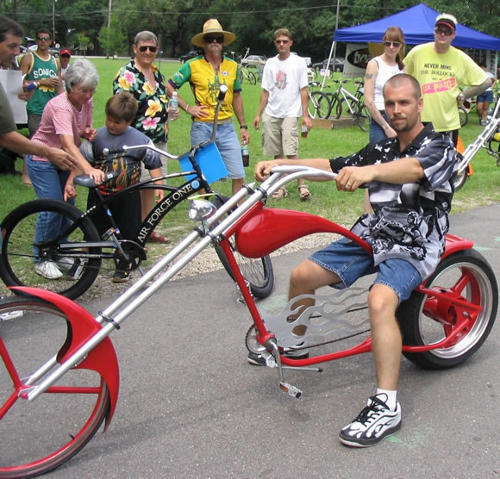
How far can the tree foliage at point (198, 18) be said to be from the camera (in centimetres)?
7794

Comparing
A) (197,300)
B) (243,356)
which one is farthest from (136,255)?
(243,356)

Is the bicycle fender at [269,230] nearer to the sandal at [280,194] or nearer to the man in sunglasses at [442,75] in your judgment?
the man in sunglasses at [442,75]

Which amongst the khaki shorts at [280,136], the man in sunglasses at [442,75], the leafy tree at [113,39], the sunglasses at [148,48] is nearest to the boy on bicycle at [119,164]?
the sunglasses at [148,48]

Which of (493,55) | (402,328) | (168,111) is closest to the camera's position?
(402,328)

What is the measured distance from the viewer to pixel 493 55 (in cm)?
1998

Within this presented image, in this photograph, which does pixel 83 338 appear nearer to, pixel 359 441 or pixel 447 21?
pixel 359 441

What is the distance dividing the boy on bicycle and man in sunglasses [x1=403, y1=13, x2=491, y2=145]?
308cm

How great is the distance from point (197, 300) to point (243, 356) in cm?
96

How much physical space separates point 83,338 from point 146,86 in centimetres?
382

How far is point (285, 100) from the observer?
7348 mm

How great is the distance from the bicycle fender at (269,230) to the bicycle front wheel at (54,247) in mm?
1970

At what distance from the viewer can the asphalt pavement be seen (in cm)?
260

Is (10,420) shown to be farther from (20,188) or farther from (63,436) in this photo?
(20,188)

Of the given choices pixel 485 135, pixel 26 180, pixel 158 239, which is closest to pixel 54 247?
pixel 158 239
